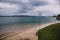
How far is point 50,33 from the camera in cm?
246

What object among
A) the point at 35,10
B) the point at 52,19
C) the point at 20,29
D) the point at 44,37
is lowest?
the point at 44,37

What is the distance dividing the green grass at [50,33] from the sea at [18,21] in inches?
6.2

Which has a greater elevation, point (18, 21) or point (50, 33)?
point (18, 21)

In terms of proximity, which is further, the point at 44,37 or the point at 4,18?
the point at 44,37

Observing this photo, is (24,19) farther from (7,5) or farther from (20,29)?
(7,5)

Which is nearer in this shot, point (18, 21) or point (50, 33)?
point (18, 21)

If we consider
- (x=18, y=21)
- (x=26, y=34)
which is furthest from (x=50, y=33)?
(x=18, y=21)

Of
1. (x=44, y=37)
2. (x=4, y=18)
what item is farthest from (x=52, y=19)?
(x=4, y=18)

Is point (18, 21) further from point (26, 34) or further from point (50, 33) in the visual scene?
point (50, 33)

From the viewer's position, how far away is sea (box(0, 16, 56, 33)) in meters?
2.06

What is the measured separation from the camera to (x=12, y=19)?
2143 millimetres

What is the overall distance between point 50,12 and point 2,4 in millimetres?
897

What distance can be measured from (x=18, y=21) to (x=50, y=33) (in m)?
0.69

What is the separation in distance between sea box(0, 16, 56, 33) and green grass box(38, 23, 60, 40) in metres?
0.16
